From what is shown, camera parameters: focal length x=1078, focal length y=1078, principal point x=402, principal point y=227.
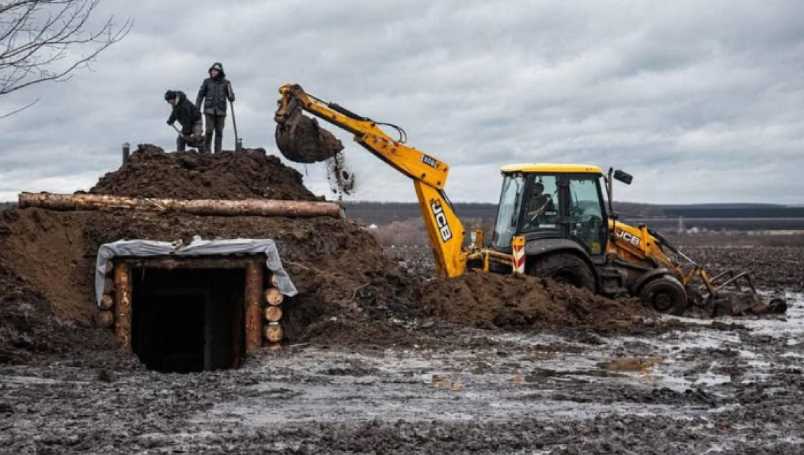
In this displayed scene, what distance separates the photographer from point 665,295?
60.4 ft

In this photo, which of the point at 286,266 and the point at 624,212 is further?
the point at 624,212

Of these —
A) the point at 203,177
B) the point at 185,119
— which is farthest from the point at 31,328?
the point at 185,119

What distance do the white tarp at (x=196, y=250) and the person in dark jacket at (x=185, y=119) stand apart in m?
3.76

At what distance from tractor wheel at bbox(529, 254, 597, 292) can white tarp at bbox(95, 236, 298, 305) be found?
4393mm

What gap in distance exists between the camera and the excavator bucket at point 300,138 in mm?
17500

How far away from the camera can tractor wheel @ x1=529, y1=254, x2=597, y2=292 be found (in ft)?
57.5

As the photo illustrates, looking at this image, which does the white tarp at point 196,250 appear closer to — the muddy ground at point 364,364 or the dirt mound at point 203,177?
the muddy ground at point 364,364

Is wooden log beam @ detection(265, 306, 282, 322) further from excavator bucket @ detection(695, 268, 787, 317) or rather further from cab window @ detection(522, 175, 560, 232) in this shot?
excavator bucket @ detection(695, 268, 787, 317)

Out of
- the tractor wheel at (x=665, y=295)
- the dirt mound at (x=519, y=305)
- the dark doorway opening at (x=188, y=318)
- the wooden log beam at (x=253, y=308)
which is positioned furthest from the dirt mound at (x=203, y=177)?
the tractor wheel at (x=665, y=295)

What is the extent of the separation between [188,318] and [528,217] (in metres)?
6.80

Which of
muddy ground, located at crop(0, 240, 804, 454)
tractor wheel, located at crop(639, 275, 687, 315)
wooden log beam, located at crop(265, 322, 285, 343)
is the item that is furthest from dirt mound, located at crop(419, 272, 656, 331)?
wooden log beam, located at crop(265, 322, 285, 343)

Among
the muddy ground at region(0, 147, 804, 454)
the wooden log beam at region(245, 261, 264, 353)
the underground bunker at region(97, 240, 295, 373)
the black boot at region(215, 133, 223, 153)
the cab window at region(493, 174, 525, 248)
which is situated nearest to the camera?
the muddy ground at region(0, 147, 804, 454)

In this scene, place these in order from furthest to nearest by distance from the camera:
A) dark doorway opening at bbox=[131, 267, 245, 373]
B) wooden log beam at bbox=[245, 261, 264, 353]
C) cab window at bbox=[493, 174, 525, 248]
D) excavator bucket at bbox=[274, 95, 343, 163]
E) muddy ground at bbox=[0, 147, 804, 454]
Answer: cab window at bbox=[493, 174, 525, 248], excavator bucket at bbox=[274, 95, 343, 163], dark doorway opening at bbox=[131, 267, 245, 373], wooden log beam at bbox=[245, 261, 264, 353], muddy ground at bbox=[0, 147, 804, 454]

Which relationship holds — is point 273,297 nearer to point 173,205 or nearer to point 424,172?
point 173,205
